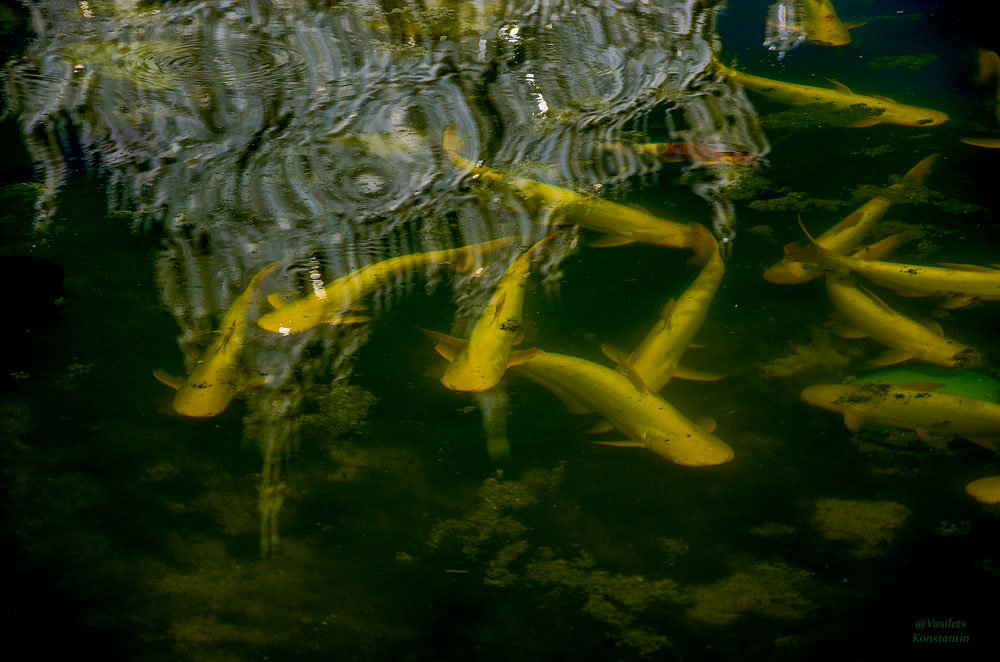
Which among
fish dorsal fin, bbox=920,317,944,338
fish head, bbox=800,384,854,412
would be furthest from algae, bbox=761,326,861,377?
fish dorsal fin, bbox=920,317,944,338

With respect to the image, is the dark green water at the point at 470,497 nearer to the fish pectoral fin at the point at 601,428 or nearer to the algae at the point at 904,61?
the fish pectoral fin at the point at 601,428

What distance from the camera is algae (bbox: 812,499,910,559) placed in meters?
1.88

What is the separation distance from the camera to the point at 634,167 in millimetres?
3346

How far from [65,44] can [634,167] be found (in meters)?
4.11

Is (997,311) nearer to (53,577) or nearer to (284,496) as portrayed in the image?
(284,496)

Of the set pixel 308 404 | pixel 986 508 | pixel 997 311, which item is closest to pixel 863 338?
pixel 997 311

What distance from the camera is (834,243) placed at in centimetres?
272

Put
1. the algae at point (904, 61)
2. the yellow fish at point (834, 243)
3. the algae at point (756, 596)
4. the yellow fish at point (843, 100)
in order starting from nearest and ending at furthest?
the algae at point (756, 596) < the yellow fish at point (834, 243) < the yellow fish at point (843, 100) < the algae at point (904, 61)

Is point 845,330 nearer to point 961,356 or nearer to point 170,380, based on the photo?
point 961,356

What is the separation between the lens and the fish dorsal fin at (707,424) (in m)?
2.15

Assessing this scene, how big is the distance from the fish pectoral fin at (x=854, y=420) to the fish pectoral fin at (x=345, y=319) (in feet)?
5.55

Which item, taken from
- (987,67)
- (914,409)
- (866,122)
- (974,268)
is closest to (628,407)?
(914,409)

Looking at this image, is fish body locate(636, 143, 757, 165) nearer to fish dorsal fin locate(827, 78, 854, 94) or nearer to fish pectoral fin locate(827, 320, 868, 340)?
fish dorsal fin locate(827, 78, 854, 94)

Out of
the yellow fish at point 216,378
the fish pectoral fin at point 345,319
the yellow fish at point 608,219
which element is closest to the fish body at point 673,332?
the yellow fish at point 608,219
